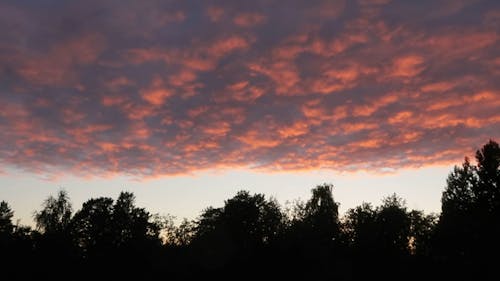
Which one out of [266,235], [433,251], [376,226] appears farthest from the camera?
[266,235]

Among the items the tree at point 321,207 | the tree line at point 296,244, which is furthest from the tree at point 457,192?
the tree at point 321,207

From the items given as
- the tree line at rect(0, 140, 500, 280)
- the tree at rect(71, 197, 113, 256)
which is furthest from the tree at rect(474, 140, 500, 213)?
the tree at rect(71, 197, 113, 256)

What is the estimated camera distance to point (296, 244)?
5128cm

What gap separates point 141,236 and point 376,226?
172 ft

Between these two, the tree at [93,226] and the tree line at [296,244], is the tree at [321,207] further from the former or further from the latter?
the tree at [93,226]

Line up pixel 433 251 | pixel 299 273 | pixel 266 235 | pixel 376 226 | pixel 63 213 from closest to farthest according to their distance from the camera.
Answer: pixel 299 273 < pixel 433 251 < pixel 376 226 < pixel 266 235 < pixel 63 213

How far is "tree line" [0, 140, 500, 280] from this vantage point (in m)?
49.2

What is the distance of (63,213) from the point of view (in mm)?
93188

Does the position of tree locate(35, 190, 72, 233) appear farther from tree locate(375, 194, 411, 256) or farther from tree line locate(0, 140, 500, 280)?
tree locate(375, 194, 411, 256)

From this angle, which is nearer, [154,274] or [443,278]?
Result: [443,278]

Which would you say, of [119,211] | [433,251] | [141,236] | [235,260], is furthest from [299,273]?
[119,211]

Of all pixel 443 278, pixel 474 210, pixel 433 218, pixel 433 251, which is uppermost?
pixel 433 218

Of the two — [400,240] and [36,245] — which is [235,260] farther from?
[36,245]

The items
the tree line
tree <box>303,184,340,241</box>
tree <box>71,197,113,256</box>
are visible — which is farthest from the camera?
tree <box>71,197,113,256</box>
